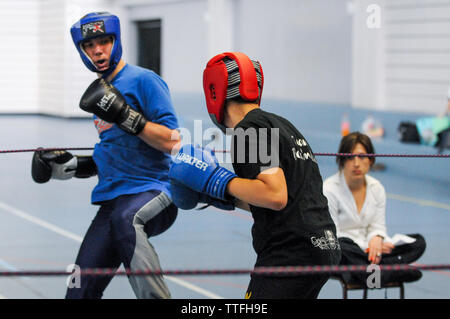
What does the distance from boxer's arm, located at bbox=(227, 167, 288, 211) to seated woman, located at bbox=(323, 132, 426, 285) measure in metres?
1.47

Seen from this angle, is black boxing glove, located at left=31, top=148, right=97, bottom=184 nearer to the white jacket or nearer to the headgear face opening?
the headgear face opening

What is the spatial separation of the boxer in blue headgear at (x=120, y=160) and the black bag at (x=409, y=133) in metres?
6.96

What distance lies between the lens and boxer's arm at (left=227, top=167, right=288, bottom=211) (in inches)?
75.2

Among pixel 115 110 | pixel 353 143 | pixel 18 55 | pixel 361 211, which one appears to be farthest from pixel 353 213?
pixel 18 55

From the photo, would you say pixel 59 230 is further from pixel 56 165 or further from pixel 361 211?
pixel 361 211

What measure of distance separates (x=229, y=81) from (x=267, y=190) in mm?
382

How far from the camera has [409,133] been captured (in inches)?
370

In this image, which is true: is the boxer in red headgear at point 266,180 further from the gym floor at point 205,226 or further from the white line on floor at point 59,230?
the white line on floor at point 59,230

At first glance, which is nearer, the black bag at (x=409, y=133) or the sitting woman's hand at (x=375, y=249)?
the sitting woman's hand at (x=375, y=249)

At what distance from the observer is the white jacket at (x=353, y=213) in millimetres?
3488

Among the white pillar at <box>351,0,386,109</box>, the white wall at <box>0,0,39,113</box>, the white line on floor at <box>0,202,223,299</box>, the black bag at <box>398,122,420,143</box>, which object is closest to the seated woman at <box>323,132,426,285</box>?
the white line on floor at <box>0,202,223,299</box>

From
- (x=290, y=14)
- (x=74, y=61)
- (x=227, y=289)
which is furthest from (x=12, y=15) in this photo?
(x=227, y=289)

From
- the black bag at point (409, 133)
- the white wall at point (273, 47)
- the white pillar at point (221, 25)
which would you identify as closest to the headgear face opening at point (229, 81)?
the black bag at point (409, 133)

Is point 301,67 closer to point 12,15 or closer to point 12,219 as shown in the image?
point 12,219
